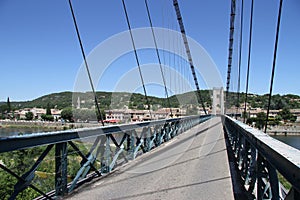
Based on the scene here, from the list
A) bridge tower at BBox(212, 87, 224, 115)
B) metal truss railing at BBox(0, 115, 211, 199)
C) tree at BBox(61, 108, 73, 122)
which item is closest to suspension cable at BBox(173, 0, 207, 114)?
bridge tower at BBox(212, 87, 224, 115)

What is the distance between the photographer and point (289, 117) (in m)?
7.56

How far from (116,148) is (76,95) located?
4479 millimetres

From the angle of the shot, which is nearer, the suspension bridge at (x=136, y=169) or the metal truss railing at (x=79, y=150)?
the suspension bridge at (x=136, y=169)

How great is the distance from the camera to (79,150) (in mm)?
3869

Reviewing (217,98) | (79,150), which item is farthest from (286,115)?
(217,98)

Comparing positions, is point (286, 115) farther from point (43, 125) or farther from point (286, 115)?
point (43, 125)

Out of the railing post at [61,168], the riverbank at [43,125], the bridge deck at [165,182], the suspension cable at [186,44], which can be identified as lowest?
the bridge deck at [165,182]

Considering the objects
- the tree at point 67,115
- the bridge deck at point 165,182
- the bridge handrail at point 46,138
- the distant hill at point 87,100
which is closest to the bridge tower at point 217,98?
the distant hill at point 87,100

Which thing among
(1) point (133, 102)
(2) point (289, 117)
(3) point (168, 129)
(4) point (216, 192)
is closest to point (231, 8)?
(1) point (133, 102)

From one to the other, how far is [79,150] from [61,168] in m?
0.38

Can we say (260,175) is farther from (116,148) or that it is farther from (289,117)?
(289,117)

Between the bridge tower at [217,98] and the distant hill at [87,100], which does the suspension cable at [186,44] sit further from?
the distant hill at [87,100]

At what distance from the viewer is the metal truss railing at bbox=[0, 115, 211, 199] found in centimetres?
281

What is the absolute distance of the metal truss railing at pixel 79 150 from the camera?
9.21 ft
